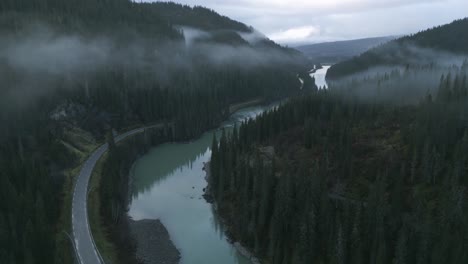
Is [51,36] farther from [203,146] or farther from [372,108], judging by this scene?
[372,108]

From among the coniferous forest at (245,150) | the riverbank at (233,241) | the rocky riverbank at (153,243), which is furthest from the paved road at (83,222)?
the riverbank at (233,241)

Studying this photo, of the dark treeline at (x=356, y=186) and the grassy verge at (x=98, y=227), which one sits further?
the grassy verge at (x=98, y=227)

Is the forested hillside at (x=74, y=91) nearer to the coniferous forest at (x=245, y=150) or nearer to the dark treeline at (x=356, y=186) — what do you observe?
the coniferous forest at (x=245, y=150)

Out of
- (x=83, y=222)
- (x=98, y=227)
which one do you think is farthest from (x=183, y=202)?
(x=83, y=222)

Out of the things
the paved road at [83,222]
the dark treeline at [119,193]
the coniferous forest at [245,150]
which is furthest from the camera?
the dark treeline at [119,193]

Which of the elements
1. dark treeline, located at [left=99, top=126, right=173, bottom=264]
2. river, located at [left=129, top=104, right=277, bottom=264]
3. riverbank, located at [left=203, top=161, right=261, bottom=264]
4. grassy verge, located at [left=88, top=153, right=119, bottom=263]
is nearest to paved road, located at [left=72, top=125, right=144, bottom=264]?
grassy verge, located at [left=88, top=153, right=119, bottom=263]

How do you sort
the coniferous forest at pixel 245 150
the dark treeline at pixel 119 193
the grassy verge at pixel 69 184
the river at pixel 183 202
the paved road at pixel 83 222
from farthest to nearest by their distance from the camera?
the river at pixel 183 202, the dark treeline at pixel 119 193, the grassy verge at pixel 69 184, the paved road at pixel 83 222, the coniferous forest at pixel 245 150
